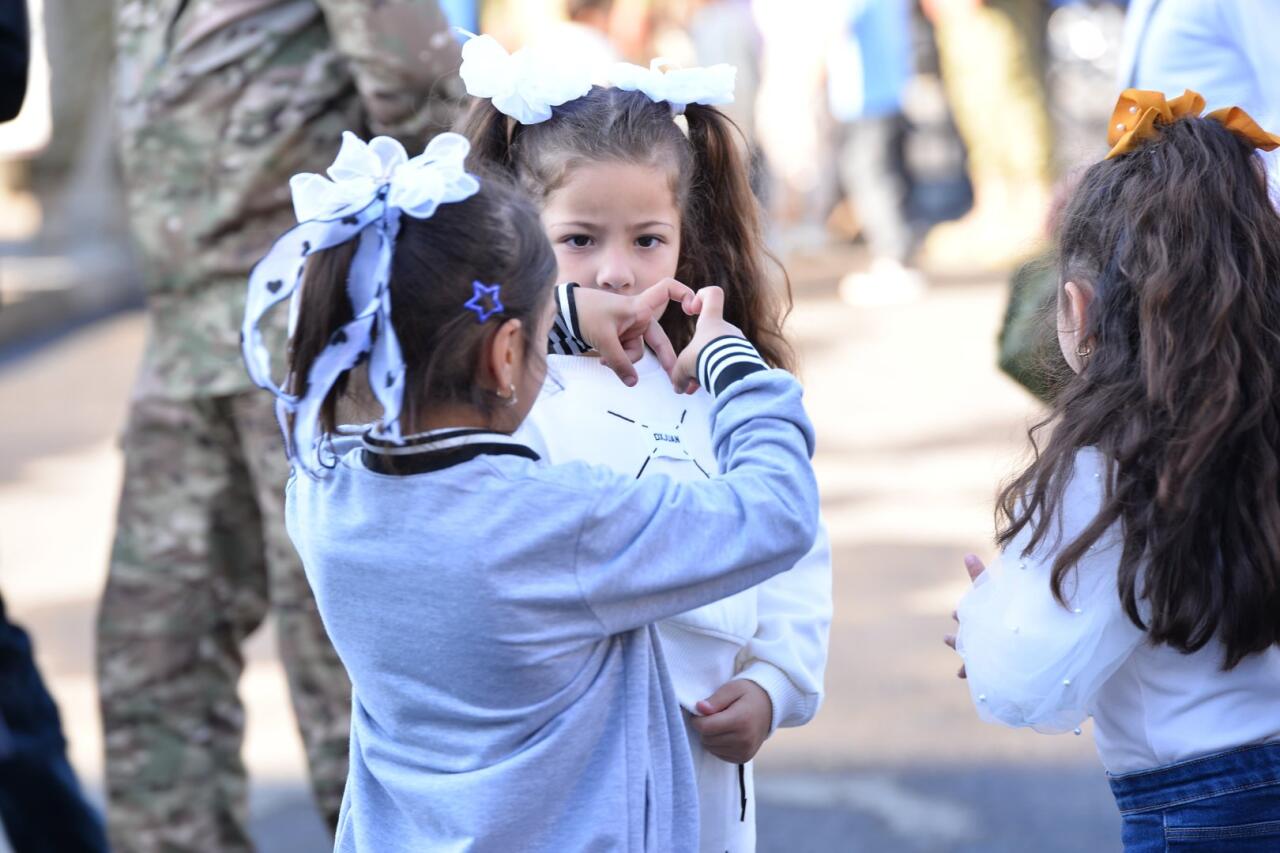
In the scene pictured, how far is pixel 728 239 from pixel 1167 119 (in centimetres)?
61

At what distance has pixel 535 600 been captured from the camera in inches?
70.1

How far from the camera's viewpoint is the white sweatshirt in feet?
6.90

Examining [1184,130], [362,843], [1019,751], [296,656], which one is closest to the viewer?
[362,843]

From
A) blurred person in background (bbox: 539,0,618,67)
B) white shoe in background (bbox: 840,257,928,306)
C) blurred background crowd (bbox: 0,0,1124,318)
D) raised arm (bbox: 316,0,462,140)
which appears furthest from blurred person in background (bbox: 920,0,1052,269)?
raised arm (bbox: 316,0,462,140)

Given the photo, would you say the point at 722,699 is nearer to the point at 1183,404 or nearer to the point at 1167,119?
the point at 1183,404

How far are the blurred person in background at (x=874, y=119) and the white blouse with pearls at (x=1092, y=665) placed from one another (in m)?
7.89

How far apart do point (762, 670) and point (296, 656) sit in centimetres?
121

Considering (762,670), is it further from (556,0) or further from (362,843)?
(556,0)

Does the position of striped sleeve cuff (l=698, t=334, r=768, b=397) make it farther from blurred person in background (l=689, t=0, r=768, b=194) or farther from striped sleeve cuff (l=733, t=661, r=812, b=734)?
blurred person in background (l=689, t=0, r=768, b=194)

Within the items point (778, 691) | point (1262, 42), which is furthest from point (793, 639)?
point (1262, 42)

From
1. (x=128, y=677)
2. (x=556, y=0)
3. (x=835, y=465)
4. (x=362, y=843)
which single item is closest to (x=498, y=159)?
(x=362, y=843)

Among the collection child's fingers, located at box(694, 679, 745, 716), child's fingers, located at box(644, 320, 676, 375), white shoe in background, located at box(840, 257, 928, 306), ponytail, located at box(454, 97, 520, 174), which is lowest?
white shoe in background, located at box(840, 257, 928, 306)

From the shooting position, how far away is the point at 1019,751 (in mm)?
4281

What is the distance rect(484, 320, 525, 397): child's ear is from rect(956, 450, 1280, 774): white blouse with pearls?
2.08 feet
